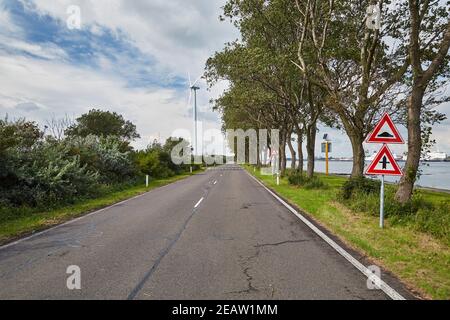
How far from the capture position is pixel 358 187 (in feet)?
47.4

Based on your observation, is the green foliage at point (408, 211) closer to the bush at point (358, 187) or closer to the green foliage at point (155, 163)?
the bush at point (358, 187)

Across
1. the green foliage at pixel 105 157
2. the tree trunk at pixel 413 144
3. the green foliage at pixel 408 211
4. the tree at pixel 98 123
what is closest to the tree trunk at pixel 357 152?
the green foliage at pixel 408 211

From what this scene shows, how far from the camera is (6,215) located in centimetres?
1202

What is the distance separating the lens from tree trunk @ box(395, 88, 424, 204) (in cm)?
1095

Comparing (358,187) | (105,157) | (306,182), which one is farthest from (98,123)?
(358,187)

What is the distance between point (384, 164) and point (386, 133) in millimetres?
779

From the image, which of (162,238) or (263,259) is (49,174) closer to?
(162,238)

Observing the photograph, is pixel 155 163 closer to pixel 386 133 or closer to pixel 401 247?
pixel 386 133

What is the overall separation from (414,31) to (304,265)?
8.20m

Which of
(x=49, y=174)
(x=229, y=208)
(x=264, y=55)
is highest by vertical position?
(x=264, y=55)

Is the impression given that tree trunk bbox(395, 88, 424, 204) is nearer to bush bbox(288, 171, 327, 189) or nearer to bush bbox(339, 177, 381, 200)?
bush bbox(339, 177, 381, 200)

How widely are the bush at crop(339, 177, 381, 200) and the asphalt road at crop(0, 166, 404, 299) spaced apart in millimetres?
4498

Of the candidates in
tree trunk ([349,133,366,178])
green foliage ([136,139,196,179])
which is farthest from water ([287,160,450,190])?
green foliage ([136,139,196,179])
